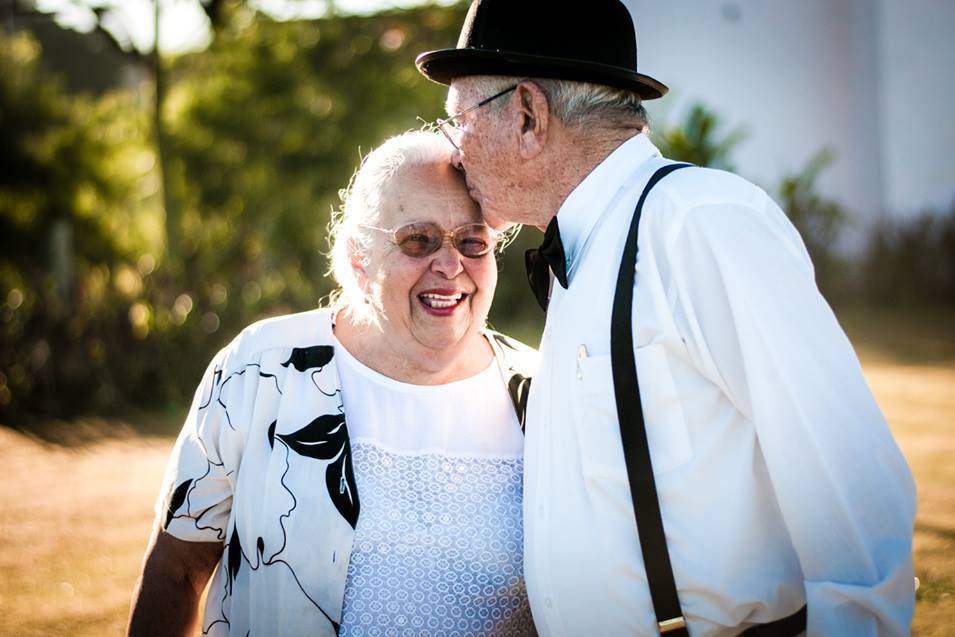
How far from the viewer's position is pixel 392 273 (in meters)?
2.75

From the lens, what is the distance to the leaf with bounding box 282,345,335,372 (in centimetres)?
275

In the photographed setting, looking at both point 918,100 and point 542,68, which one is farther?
point 918,100

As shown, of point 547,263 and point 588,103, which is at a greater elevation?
point 588,103

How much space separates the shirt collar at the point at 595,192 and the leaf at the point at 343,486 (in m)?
0.86

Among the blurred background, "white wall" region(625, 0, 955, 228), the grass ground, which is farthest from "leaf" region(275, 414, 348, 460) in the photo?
"white wall" region(625, 0, 955, 228)

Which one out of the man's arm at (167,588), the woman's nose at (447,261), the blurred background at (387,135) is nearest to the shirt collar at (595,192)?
the woman's nose at (447,261)

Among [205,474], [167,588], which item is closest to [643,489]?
[205,474]

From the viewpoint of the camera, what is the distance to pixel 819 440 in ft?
5.93

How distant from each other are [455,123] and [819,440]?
4.36 feet

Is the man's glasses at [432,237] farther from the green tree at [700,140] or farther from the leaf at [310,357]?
the green tree at [700,140]

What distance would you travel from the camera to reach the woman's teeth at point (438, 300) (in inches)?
109

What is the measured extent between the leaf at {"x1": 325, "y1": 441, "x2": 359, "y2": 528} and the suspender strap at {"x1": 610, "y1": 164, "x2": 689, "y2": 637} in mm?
881

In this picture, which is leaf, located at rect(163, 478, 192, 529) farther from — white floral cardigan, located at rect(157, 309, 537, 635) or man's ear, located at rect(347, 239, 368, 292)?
man's ear, located at rect(347, 239, 368, 292)

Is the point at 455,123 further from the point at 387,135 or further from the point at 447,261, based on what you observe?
the point at 387,135
